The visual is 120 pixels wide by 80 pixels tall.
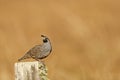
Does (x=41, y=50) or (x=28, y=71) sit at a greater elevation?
(x=41, y=50)

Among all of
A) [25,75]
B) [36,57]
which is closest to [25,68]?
[25,75]

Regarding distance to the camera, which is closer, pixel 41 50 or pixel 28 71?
pixel 28 71

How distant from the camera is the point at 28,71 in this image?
1.46m

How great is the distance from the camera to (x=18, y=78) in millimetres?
1438

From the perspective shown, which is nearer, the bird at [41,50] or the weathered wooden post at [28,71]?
the weathered wooden post at [28,71]

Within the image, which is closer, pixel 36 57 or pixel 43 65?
pixel 43 65

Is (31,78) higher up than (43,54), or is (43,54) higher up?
(43,54)

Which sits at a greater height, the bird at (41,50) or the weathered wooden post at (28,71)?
the bird at (41,50)

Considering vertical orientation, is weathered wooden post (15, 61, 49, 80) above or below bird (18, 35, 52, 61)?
below

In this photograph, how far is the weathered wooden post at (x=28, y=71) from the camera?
144 cm

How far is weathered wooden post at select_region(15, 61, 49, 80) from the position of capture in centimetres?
144

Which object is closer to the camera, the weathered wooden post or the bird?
the weathered wooden post

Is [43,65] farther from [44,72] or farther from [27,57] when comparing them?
[27,57]

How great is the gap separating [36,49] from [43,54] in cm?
7
